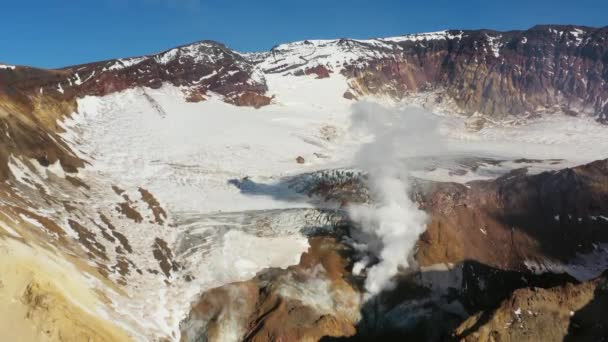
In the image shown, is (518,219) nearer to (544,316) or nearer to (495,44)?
(544,316)

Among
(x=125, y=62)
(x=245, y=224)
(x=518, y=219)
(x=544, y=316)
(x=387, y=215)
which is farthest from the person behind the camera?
(x=125, y=62)

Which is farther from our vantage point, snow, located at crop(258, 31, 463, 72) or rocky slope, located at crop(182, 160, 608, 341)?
snow, located at crop(258, 31, 463, 72)

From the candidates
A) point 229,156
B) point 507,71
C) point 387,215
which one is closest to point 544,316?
point 387,215

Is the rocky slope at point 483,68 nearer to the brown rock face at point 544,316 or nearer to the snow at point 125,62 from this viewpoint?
the snow at point 125,62

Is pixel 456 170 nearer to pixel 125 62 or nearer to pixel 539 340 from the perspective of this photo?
pixel 539 340

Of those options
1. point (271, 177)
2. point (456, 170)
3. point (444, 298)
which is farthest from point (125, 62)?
point (444, 298)

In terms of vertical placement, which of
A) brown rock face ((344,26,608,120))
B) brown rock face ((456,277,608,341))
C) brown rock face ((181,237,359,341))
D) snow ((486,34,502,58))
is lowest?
brown rock face ((181,237,359,341))

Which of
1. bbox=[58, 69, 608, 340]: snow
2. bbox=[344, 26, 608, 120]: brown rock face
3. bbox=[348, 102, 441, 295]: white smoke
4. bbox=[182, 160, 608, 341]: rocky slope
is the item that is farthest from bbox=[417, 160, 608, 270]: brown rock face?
bbox=[344, 26, 608, 120]: brown rock face

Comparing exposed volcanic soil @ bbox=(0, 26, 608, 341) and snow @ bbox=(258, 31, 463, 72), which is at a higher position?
snow @ bbox=(258, 31, 463, 72)

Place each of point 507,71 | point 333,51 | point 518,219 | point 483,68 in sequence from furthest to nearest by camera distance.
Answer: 1. point 333,51
2. point 483,68
3. point 507,71
4. point 518,219

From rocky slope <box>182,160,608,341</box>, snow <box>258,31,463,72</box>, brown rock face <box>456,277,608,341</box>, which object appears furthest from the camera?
snow <box>258,31,463,72</box>

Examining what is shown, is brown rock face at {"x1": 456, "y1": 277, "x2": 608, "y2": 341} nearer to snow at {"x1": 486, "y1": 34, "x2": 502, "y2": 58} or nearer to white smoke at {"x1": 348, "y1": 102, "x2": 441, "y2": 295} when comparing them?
white smoke at {"x1": 348, "y1": 102, "x2": 441, "y2": 295}
